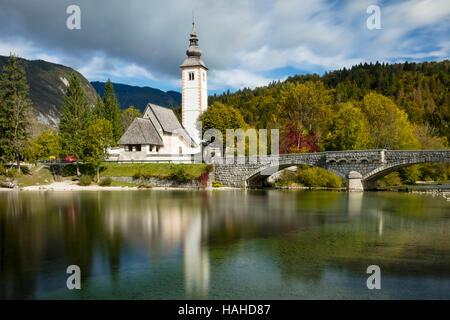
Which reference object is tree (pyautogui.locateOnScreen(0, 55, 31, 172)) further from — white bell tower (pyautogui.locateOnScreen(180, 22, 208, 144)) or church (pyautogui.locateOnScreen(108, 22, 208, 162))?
white bell tower (pyautogui.locateOnScreen(180, 22, 208, 144))

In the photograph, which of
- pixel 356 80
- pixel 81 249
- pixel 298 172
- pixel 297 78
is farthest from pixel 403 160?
pixel 297 78

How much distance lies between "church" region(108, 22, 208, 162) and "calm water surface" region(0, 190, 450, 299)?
30.8 metres

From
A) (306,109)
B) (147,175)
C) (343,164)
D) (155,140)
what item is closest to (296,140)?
(306,109)

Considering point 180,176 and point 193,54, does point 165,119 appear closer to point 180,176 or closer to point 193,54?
point 193,54

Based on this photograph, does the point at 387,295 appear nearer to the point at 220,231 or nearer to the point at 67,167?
the point at 220,231

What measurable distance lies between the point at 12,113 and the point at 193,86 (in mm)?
27227

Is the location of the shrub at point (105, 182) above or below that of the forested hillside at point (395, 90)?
below

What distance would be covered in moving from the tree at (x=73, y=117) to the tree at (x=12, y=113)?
5289 millimetres

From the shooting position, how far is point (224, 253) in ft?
48.0

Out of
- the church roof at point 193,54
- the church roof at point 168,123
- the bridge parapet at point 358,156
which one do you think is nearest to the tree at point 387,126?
the bridge parapet at point 358,156

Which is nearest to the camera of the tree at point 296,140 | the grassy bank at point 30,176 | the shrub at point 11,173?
the grassy bank at point 30,176

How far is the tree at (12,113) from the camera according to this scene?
161 ft

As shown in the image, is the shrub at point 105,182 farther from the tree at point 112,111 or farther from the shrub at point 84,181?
the tree at point 112,111

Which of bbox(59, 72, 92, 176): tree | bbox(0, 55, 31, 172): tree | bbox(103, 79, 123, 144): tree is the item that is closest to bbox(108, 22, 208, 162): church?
bbox(59, 72, 92, 176): tree
